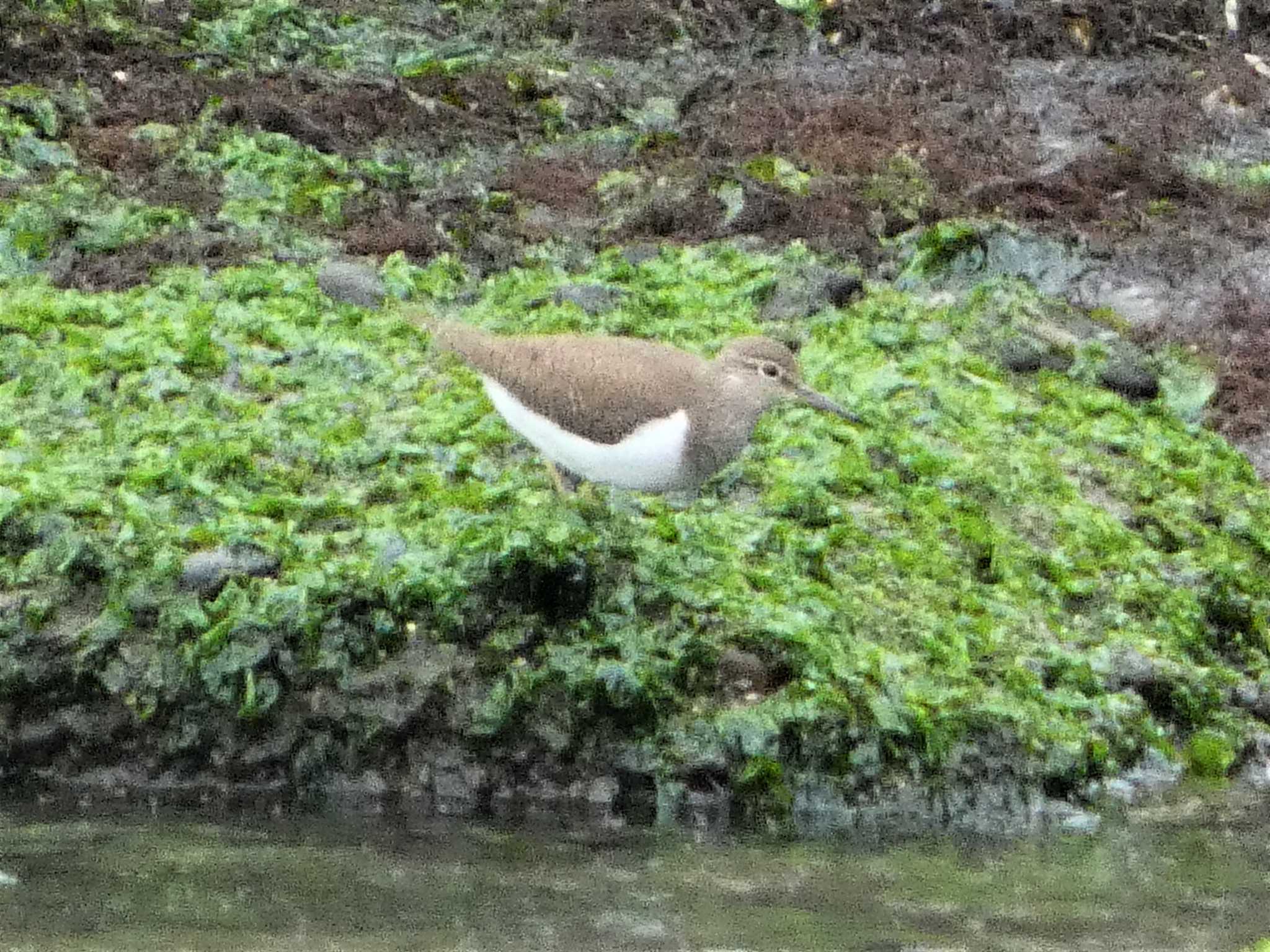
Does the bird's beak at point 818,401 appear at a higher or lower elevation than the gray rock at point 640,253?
lower

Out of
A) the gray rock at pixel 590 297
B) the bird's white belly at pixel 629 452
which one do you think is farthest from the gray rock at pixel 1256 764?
the gray rock at pixel 590 297

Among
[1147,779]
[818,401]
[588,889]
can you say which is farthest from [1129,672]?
[588,889]

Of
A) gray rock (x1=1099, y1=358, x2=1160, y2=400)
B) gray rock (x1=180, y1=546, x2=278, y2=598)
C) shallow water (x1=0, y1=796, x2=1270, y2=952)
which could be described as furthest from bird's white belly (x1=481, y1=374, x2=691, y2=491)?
gray rock (x1=1099, y1=358, x2=1160, y2=400)

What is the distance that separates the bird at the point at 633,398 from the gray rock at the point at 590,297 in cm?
264

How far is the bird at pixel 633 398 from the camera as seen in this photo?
7.17 meters

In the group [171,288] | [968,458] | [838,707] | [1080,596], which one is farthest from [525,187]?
[838,707]

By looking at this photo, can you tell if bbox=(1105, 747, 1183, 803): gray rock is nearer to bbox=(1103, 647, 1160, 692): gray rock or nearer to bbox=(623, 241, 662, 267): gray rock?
bbox=(1103, 647, 1160, 692): gray rock

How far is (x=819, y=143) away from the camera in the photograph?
523 inches

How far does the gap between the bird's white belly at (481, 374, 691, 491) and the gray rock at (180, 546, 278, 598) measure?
110cm

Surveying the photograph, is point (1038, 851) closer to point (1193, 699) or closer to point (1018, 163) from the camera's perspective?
point (1193, 699)

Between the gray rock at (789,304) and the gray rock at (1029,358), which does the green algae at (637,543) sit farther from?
the gray rock at (789,304)

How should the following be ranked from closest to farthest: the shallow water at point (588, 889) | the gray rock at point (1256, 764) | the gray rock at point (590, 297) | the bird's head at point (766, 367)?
1. the shallow water at point (588, 889)
2. the gray rock at point (1256, 764)
3. the bird's head at point (766, 367)
4. the gray rock at point (590, 297)

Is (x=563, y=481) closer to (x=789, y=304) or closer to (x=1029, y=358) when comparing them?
(x=789, y=304)

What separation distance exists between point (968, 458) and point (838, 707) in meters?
2.32
